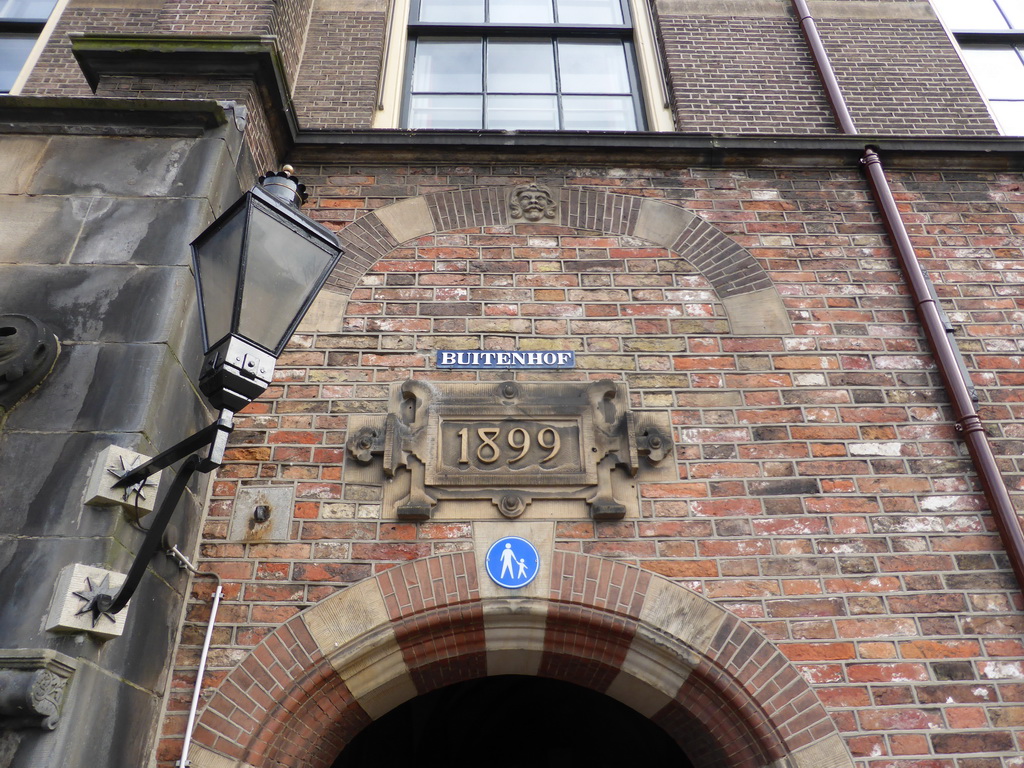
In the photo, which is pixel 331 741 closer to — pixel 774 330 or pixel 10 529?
pixel 10 529

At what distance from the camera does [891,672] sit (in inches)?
143

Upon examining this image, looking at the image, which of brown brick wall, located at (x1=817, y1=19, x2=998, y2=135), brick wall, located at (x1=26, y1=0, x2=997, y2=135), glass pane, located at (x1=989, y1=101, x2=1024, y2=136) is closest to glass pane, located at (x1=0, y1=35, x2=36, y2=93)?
brick wall, located at (x1=26, y1=0, x2=997, y2=135)

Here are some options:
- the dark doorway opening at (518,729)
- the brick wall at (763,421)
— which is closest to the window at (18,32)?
the brick wall at (763,421)

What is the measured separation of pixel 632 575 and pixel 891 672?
130cm

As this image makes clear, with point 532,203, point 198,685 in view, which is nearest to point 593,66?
point 532,203

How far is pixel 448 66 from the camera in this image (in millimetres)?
6410

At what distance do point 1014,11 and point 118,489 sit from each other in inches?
329

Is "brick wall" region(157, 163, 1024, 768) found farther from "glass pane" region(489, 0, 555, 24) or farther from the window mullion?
"glass pane" region(489, 0, 555, 24)

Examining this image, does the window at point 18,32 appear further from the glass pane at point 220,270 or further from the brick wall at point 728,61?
the glass pane at point 220,270

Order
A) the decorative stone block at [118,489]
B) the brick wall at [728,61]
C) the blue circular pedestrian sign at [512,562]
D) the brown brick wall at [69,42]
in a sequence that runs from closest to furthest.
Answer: the decorative stone block at [118,489] → the blue circular pedestrian sign at [512,562] → the brick wall at [728,61] → the brown brick wall at [69,42]

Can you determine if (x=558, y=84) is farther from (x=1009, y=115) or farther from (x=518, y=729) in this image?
(x=518, y=729)

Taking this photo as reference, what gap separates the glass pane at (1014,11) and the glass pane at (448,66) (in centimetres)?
487

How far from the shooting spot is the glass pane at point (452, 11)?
670 cm

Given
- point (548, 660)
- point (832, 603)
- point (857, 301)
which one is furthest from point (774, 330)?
point (548, 660)
